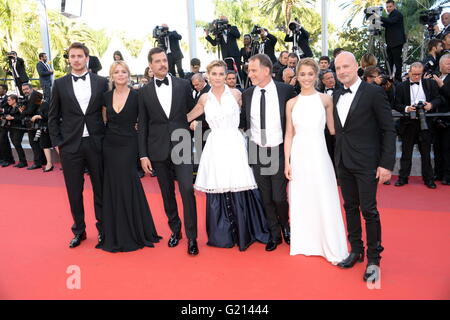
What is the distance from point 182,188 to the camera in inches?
140

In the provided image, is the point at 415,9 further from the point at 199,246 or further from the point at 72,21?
the point at 199,246

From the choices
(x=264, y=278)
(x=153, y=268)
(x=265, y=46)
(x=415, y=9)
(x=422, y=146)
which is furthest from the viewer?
(x=415, y=9)

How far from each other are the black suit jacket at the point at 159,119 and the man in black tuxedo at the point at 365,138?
128 centimetres

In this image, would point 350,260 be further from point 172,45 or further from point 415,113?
point 172,45

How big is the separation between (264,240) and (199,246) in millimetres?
603

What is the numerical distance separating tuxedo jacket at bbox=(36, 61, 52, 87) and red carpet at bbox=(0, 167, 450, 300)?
641 centimetres

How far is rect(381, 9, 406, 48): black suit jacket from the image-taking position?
24.5ft

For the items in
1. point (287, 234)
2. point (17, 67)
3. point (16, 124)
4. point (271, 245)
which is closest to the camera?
point (271, 245)

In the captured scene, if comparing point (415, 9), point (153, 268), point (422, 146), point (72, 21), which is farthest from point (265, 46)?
point (72, 21)

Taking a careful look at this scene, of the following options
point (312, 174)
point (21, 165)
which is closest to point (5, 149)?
point (21, 165)

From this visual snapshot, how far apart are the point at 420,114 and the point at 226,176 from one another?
311cm

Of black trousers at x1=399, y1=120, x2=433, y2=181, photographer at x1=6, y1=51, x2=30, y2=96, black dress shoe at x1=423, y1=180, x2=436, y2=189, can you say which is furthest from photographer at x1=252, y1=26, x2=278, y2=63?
photographer at x1=6, y1=51, x2=30, y2=96

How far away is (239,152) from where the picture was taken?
3.55 meters

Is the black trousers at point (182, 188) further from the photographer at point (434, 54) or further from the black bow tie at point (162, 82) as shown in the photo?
the photographer at point (434, 54)
